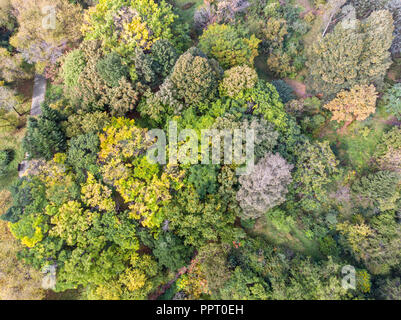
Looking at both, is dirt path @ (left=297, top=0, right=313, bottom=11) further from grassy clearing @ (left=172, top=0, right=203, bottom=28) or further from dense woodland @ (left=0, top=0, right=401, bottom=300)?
grassy clearing @ (left=172, top=0, right=203, bottom=28)

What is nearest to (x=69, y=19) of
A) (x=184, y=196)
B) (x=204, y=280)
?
(x=184, y=196)

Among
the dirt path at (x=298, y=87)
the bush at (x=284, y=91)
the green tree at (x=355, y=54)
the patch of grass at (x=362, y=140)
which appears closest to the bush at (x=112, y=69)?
the bush at (x=284, y=91)

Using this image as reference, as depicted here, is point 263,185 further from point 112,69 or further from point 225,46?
point 112,69

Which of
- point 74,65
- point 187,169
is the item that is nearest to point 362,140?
point 187,169

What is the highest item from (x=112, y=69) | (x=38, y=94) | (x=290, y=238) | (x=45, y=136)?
(x=38, y=94)

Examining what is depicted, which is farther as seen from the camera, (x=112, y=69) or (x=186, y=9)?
(x=186, y=9)

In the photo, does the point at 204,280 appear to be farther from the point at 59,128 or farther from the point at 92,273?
the point at 59,128
